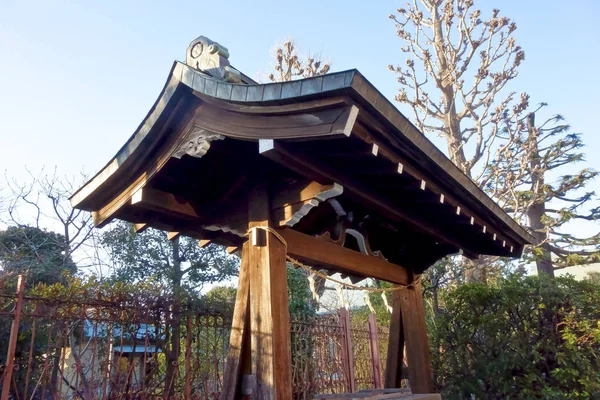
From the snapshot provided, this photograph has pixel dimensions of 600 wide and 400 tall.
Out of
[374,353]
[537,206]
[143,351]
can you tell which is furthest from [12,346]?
[537,206]

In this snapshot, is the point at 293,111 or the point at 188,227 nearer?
the point at 293,111

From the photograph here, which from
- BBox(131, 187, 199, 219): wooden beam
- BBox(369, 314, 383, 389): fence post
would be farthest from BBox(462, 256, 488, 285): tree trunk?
BBox(131, 187, 199, 219): wooden beam

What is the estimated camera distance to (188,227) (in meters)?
3.85

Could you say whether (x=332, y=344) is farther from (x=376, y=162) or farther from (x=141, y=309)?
(x=376, y=162)

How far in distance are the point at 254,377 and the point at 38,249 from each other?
33.6ft

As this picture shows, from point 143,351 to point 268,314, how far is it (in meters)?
3.80

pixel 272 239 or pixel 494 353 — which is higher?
pixel 272 239

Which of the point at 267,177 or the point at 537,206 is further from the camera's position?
the point at 537,206

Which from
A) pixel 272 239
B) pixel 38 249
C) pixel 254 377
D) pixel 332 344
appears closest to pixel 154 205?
pixel 272 239

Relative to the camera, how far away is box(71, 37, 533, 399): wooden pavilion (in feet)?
8.14

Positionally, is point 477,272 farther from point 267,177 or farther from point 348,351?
point 267,177

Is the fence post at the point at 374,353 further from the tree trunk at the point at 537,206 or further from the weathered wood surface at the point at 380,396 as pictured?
the tree trunk at the point at 537,206

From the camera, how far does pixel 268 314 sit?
280 cm

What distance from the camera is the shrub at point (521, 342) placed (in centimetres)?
472
